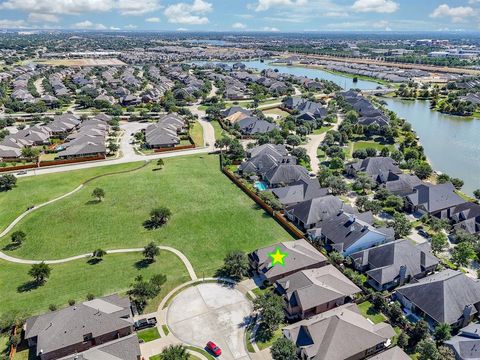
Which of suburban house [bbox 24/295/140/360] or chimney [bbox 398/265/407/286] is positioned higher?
chimney [bbox 398/265/407/286]

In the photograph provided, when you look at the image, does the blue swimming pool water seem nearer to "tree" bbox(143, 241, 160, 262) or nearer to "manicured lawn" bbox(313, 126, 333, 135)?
"tree" bbox(143, 241, 160, 262)

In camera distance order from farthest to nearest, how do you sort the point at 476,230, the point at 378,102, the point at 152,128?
the point at 378,102 → the point at 152,128 → the point at 476,230

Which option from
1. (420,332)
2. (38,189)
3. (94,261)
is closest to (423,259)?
(420,332)

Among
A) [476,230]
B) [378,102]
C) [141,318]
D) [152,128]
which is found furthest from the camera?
[378,102]

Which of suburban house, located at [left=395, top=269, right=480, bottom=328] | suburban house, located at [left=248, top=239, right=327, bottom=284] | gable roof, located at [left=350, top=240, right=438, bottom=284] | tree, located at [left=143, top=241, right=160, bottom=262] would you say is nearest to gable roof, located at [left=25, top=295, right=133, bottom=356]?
tree, located at [left=143, top=241, right=160, bottom=262]

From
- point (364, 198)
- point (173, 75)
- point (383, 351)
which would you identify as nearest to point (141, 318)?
point (383, 351)

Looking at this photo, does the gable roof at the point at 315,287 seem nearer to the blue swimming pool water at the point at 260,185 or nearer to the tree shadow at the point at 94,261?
the tree shadow at the point at 94,261

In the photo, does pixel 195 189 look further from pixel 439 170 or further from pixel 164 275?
pixel 439 170
